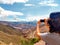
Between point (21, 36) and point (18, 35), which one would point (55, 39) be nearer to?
point (21, 36)

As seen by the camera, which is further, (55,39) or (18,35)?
(18,35)

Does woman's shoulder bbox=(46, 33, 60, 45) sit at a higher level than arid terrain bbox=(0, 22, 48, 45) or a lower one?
higher

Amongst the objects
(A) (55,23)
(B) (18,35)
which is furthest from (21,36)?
(B) (18,35)

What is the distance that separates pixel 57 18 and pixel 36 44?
0.64 metres

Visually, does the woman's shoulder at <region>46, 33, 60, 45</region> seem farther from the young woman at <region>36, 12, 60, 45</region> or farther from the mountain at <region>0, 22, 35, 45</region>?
the mountain at <region>0, 22, 35, 45</region>

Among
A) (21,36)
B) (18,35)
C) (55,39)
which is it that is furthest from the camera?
(18,35)

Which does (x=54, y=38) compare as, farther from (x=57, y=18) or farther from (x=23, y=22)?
(x=23, y=22)

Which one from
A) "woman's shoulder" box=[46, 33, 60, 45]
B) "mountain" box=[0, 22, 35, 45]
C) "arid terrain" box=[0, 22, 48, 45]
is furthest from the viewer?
"mountain" box=[0, 22, 35, 45]

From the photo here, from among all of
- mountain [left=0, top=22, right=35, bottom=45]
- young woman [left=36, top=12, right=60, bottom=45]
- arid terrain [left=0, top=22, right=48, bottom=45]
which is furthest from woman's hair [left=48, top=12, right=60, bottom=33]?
mountain [left=0, top=22, right=35, bottom=45]

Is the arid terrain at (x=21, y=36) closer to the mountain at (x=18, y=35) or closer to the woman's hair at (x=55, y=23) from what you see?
the mountain at (x=18, y=35)

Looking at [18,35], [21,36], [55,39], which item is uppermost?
[55,39]

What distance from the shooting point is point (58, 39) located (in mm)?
700

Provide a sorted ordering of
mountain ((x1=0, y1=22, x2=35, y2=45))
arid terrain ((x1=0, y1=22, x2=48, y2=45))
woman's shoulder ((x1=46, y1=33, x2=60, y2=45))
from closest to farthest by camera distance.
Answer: woman's shoulder ((x1=46, y1=33, x2=60, y2=45)) → arid terrain ((x1=0, y1=22, x2=48, y2=45)) → mountain ((x1=0, y1=22, x2=35, y2=45))

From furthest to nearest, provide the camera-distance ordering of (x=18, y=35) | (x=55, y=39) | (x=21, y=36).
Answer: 1. (x=18, y=35)
2. (x=21, y=36)
3. (x=55, y=39)
